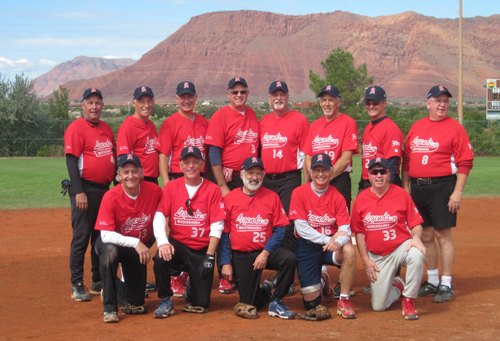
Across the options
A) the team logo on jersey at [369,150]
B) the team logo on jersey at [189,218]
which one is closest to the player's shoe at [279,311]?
the team logo on jersey at [189,218]

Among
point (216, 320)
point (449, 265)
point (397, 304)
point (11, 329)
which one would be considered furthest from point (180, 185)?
point (449, 265)

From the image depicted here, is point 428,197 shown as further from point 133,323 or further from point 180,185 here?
point 133,323

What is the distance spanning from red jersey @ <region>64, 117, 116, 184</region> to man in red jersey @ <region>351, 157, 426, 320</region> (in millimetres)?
2767

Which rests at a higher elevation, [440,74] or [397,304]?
[440,74]

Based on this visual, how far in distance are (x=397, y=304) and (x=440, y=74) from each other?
16041 cm

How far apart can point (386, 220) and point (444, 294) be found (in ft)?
3.53

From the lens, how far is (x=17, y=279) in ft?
19.4

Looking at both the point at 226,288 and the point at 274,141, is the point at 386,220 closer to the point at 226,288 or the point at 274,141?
the point at 274,141

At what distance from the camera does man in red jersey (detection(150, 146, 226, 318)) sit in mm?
4719

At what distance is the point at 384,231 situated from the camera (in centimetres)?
484

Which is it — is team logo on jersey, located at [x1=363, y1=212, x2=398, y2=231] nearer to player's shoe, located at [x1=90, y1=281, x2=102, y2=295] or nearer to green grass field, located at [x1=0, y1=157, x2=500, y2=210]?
player's shoe, located at [x1=90, y1=281, x2=102, y2=295]

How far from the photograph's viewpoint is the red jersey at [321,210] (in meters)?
4.84

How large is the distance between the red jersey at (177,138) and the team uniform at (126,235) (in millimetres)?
662

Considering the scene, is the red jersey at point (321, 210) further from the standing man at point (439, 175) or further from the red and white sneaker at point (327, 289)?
the standing man at point (439, 175)
